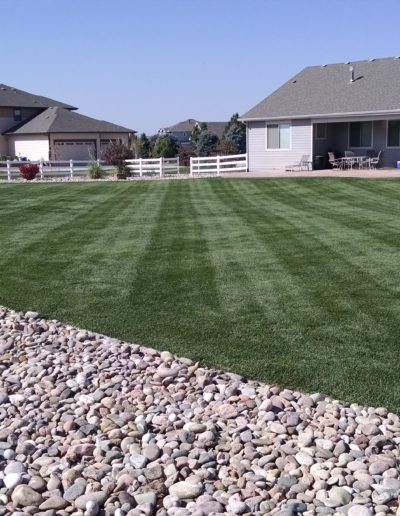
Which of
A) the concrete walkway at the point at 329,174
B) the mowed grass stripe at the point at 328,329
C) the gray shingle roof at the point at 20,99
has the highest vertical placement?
the gray shingle roof at the point at 20,99

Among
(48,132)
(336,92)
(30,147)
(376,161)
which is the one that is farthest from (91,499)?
(30,147)

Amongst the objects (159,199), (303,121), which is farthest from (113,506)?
(303,121)

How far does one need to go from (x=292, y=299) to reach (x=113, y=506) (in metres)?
4.18

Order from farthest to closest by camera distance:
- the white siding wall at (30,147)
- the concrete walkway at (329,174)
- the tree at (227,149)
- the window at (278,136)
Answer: the white siding wall at (30,147) < the tree at (227,149) < the window at (278,136) < the concrete walkway at (329,174)

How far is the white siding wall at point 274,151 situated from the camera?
29.7 metres

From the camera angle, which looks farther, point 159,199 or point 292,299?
point 159,199

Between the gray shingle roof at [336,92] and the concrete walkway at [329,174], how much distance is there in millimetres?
2527

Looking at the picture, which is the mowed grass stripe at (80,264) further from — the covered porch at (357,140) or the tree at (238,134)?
the tree at (238,134)

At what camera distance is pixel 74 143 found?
5188cm

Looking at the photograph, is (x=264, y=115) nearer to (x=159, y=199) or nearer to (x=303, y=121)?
(x=303, y=121)

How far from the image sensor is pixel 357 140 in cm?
→ 2970

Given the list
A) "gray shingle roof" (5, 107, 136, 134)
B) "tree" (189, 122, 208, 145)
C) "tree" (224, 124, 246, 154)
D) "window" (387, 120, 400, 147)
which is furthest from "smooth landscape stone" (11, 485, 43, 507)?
"tree" (189, 122, 208, 145)

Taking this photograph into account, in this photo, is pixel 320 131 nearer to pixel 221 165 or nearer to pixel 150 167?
pixel 221 165

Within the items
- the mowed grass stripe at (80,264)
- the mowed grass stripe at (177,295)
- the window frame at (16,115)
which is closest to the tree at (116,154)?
the window frame at (16,115)
